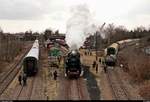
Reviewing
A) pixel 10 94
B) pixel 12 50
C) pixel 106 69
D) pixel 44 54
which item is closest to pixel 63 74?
pixel 106 69

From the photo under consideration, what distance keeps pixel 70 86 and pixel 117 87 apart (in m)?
5.91

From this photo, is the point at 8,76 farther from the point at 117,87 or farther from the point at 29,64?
the point at 117,87

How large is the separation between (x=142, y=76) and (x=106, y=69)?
11.1 m

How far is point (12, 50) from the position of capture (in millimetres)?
99688

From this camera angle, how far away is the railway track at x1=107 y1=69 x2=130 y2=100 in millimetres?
48625

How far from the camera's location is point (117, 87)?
5462 centimetres

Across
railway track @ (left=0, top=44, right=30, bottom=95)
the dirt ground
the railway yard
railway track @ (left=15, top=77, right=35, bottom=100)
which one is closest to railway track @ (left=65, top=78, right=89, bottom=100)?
the railway yard

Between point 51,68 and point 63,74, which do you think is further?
point 51,68

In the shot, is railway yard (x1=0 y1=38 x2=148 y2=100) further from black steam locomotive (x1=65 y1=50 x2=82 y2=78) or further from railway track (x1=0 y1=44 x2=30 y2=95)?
black steam locomotive (x1=65 y1=50 x2=82 y2=78)

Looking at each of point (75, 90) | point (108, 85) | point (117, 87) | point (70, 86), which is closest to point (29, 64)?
point (70, 86)

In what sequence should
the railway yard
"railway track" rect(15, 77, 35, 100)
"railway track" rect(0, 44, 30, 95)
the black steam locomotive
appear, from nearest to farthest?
"railway track" rect(15, 77, 35, 100) → the railway yard → "railway track" rect(0, 44, 30, 95) → the black steam locomotive

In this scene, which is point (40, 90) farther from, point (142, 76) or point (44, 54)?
point (44, 54)

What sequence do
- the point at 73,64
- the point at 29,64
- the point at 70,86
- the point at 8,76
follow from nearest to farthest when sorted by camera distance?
the point at 70,86 < the point at 73,64 < the point at 29,64 < the point at 8,76

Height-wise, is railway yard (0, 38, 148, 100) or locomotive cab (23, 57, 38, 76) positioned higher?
Answer: locomotive cab (23, 57, 38, 76)
